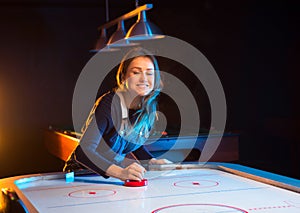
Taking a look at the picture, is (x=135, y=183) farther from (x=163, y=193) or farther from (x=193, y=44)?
(x=193, y=44)

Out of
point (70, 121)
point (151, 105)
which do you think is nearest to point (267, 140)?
point (70, 121)

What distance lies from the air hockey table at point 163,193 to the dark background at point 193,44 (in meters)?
3.91

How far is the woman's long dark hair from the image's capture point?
8.37 feet

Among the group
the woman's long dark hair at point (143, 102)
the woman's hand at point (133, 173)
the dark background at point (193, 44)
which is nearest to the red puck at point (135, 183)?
the woman's hand at point (133, 173)

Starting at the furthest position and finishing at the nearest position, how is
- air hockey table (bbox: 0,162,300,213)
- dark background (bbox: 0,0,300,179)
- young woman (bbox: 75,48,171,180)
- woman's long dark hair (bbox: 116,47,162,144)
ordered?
dark background (bbox: 0,0,300,179) < woman's long dark hair (bbox: 116,47,162,144) < young woman (bbox: 75,48,171,180) < air hockey table (bbox: 0,162,300,213)

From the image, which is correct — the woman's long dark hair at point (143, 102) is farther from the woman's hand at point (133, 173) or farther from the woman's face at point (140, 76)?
the woman's hand at point (133, 173)

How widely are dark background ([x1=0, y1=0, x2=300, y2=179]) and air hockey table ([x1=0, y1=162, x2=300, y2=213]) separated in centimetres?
391

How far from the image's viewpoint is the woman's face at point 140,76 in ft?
8.04

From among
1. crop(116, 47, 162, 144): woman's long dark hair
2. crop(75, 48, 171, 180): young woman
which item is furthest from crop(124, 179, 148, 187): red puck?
crop(116, 47, 162, 144): woman's long dark hair

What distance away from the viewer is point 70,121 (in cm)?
632

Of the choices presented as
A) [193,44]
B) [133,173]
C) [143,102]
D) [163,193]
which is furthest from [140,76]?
[193,44]

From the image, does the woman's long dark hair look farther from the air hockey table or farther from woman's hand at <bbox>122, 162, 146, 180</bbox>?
woman's hand at <bbox>122, 162, 146, 180</bbox>

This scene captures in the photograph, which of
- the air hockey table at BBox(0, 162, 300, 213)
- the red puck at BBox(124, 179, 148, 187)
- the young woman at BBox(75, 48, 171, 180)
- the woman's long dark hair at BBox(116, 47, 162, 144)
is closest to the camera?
the air hockey table at BBox(0, 162, 300, 213)

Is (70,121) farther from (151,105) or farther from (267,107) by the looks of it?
(151,105)
